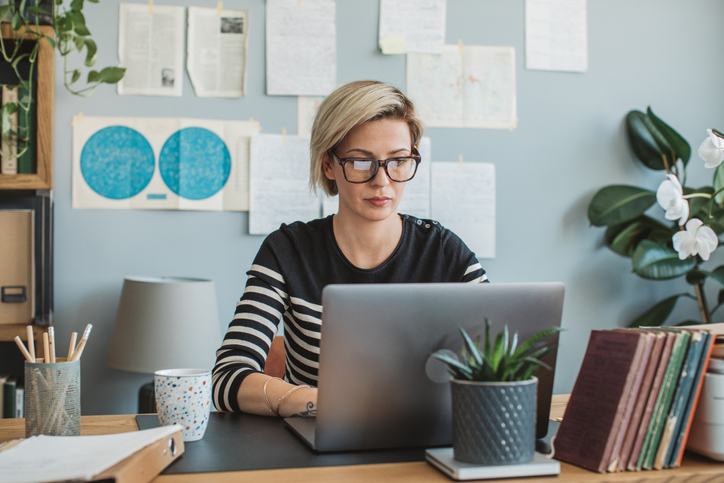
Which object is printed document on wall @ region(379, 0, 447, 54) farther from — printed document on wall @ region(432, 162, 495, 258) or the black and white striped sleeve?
the black and white striped sleeve

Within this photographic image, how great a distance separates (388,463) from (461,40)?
2051 millimetres

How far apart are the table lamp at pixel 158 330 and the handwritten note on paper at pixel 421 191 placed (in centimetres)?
86

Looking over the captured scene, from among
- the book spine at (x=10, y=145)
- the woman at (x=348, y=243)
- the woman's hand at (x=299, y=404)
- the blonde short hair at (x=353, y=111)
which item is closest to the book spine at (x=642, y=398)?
the woman's hand at (x=299, y=404)

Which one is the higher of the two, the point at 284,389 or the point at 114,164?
the point at 114,164

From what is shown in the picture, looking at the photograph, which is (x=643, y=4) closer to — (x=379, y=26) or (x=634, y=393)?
(x=379, y=26)

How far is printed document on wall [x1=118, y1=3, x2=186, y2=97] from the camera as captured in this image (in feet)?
7.30

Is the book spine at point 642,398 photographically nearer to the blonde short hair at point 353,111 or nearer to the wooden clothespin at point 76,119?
the blonde short hair at point 353,111

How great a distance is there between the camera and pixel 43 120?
79.6 inches

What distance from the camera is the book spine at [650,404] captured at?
751mm

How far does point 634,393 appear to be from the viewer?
2.47 ft

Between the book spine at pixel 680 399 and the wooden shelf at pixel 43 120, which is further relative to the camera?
the wooden shelf at pixel 43 120

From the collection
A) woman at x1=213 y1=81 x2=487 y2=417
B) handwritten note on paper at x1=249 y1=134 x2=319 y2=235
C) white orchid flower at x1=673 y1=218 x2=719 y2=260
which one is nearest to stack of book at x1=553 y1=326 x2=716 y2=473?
white orchid flower at x1=673 y1=218 x2=719 y2=260

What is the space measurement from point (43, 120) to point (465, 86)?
1.56 meters

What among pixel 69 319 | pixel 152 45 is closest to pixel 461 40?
pixel 152 45
